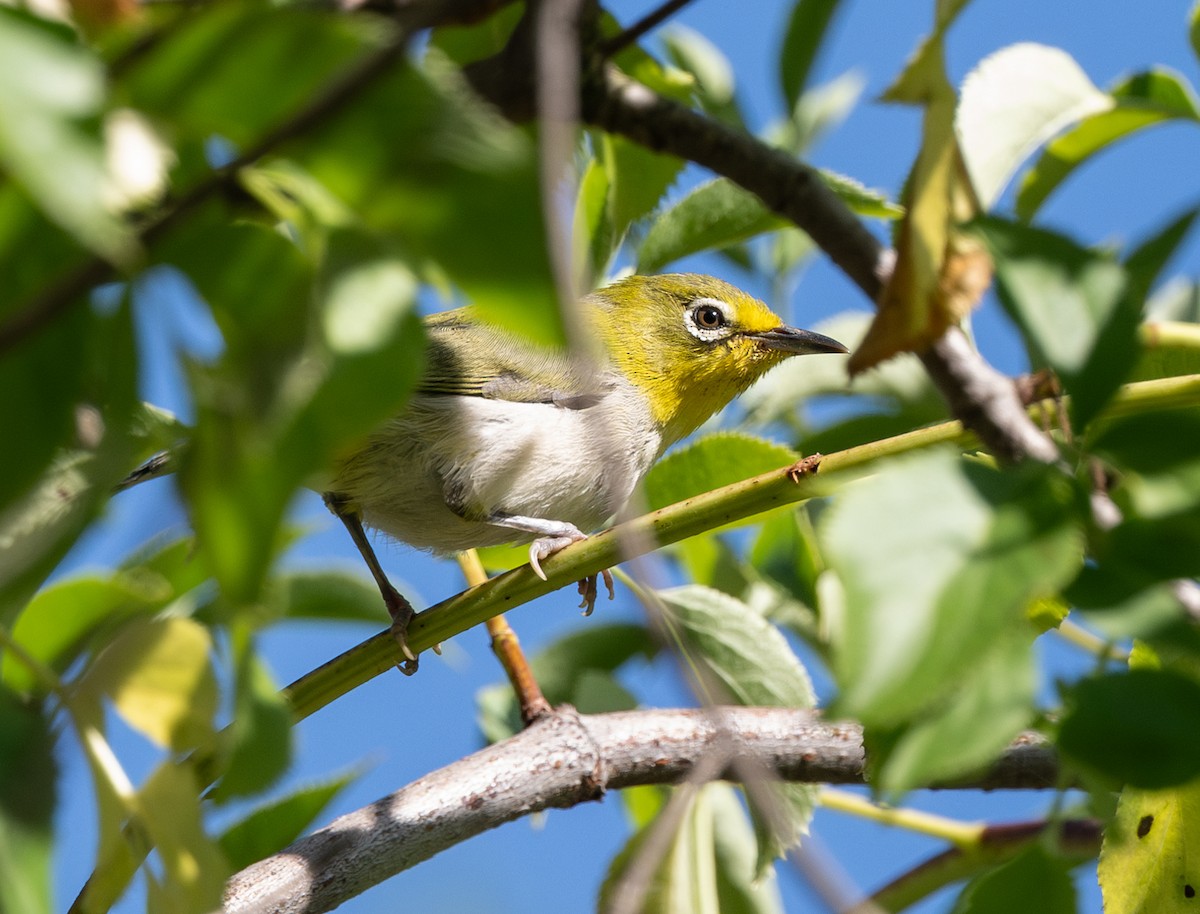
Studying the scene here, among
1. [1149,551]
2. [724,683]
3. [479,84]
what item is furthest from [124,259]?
[724,683]

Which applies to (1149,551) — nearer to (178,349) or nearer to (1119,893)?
(178,349)

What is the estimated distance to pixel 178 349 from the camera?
99 centimetres

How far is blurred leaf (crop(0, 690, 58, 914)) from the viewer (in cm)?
95

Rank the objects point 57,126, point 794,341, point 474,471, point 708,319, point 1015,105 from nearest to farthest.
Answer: point 57,126 < point 1015,105 < point 474,471 < point 794,341 < point 708,319

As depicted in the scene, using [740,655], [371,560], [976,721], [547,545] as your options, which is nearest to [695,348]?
[371,560]

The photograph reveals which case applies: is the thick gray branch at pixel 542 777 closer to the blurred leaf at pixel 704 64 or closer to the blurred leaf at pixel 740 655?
the blurred leaf at pixel 740 655

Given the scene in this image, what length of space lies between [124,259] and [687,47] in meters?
3.62

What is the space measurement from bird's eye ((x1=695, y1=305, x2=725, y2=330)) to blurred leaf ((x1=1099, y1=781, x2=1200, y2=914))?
351 centimetres

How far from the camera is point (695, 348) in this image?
5016 millimetres

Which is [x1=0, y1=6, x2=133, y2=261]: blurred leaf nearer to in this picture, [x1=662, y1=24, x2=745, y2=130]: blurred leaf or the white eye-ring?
[x1=662, y1=24, x2=745, y2=130]: blurred leaf

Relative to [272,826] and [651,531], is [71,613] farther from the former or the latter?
[272,826]

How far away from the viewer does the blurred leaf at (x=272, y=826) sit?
247 centimetres

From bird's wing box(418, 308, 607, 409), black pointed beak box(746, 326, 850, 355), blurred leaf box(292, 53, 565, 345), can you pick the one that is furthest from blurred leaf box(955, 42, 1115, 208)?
black pointed beak box(746, 326, 850, 355)

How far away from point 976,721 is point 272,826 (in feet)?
6.28
